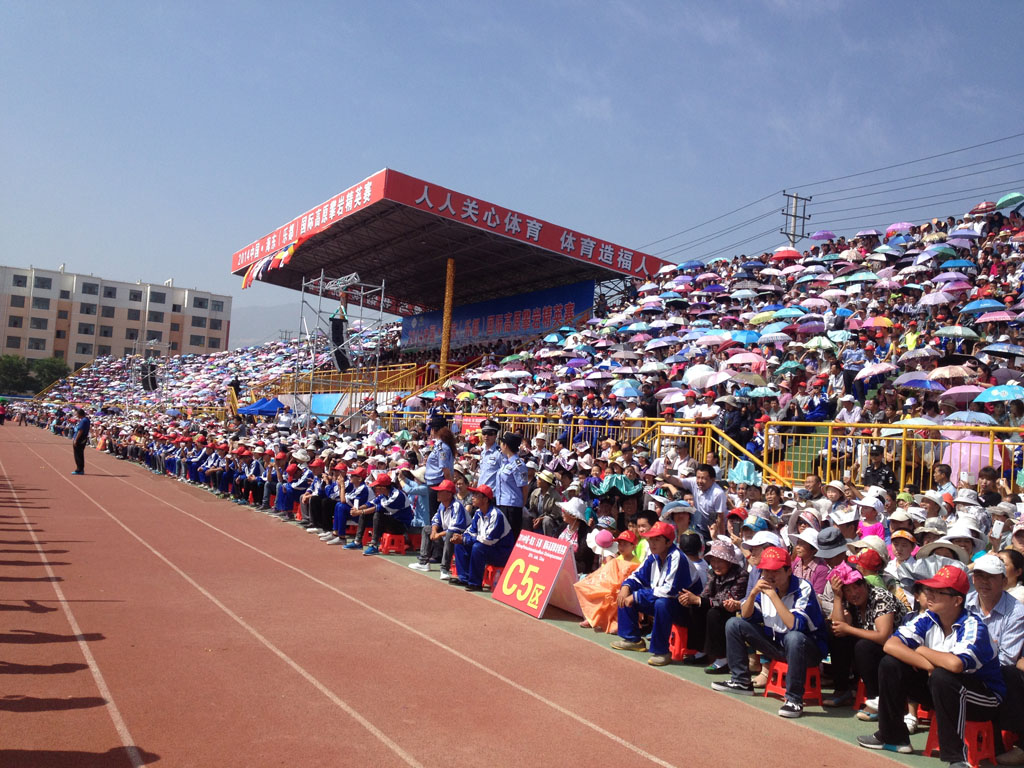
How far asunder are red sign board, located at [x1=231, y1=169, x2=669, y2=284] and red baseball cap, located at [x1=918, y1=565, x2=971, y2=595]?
19657mm

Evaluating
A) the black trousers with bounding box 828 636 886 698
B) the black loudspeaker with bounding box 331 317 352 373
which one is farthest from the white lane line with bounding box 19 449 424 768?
the black loudspeaker with bounding box 331 317 352 373

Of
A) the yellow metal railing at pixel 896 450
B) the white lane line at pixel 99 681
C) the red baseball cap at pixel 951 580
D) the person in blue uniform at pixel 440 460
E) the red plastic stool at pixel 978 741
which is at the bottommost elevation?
the white lane line at pixel 99 681

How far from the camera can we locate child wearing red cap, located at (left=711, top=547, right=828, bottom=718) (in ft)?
19.2

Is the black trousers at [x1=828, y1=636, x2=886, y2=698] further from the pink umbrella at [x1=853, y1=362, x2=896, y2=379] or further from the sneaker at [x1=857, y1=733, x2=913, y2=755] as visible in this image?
the pink umbrella at [x1=853, y1=362, x2=896, y2=379]

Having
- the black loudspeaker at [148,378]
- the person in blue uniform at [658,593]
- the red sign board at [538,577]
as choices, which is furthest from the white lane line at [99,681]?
the black loudspeaker at [148,378]

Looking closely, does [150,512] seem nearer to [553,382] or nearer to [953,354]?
[553,382]

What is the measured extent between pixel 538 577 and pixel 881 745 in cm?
434

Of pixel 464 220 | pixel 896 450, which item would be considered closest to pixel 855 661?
pixel 896 450

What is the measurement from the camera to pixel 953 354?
12.6 meters

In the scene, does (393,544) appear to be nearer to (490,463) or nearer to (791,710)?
(490,463)

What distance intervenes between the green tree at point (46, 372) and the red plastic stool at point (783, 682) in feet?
273

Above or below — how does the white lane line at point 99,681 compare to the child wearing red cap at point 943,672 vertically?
below

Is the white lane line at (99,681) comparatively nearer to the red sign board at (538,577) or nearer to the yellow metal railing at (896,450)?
the red sign board at (538,577)

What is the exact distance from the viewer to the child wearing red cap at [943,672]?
4.72 meters
